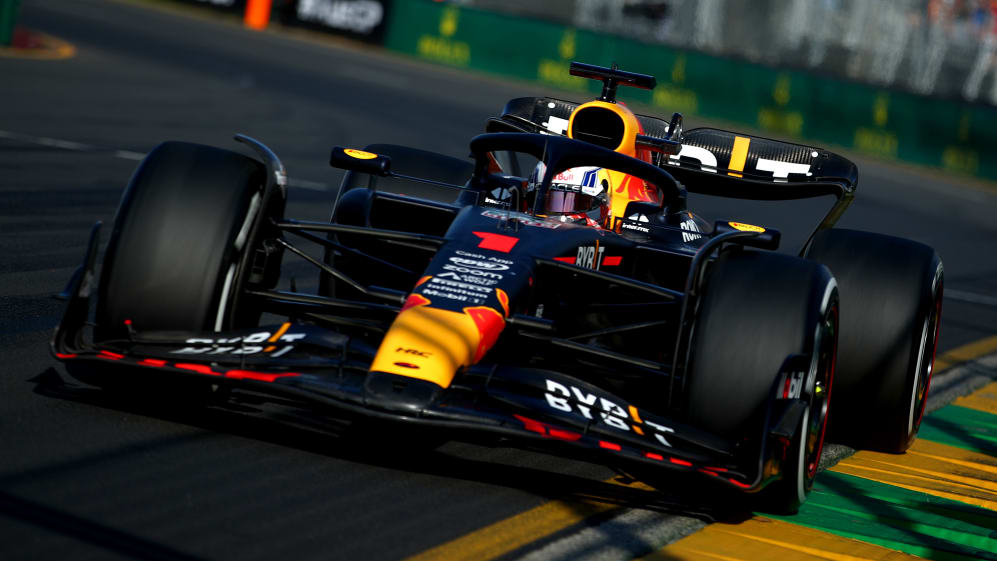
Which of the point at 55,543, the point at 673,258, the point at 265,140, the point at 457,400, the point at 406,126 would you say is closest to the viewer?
the point at 55,543

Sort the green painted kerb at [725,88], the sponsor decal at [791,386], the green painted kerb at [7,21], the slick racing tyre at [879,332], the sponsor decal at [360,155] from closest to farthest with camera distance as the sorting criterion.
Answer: the sponsor decal at [791,386], the slick racing tyre at [879,332], the sponsor decal at [360,155], the green painted kerb at [7,21], the green painted kerb at [725,88]

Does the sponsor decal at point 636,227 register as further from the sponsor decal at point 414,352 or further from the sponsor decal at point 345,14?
the sponsor decal at point 345,14

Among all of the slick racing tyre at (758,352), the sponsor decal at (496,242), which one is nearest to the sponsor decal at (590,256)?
the sponsor decal at (496,242)

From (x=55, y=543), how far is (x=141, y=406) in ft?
4.72

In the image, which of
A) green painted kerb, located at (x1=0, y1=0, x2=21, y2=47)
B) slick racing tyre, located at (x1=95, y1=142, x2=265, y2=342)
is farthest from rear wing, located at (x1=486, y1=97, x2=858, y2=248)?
green painted kerb, located at (x1=0, y1=0, x2=21, y2=47)

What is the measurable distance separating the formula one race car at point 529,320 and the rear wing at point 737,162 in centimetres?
129

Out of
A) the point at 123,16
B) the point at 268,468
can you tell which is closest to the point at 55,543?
the point at 268,468

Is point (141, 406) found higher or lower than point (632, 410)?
lower

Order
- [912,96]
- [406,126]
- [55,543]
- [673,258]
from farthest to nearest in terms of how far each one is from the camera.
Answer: [912,96] < [406,126] < [673,258] < [55,543]

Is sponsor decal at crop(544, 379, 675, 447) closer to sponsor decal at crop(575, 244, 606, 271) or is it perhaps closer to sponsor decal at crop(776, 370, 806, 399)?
sponsor decal at crop(776, 370, 806, 399)

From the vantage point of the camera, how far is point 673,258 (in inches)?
247

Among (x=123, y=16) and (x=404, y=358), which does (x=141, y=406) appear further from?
(x=123, y=16)

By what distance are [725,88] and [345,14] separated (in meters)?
11.0

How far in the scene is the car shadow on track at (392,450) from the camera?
509cm
